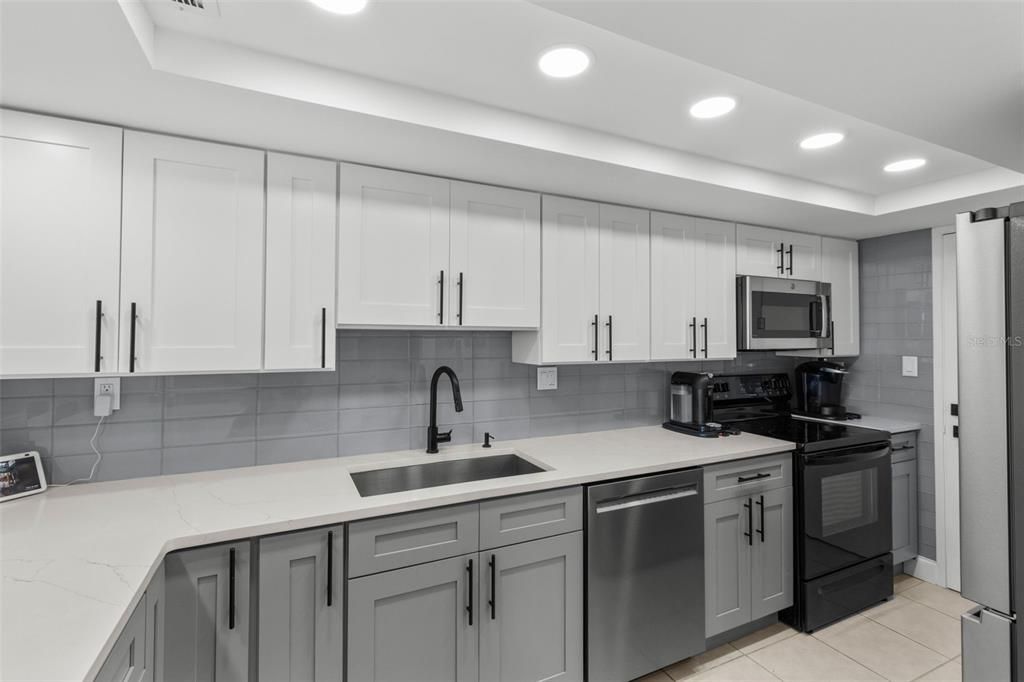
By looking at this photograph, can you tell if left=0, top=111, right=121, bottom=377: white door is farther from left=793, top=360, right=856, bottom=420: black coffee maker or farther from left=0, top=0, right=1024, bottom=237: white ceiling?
left=793, top=360, right=856, bottom=420: black coffee maker

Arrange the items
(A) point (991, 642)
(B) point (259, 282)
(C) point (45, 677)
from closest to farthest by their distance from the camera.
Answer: (C) point (45, 677) → (A) point (991, 642) → (B) point (259, 282)

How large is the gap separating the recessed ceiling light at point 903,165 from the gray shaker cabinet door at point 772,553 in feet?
5.40

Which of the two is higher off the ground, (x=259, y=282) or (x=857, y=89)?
(x=857, y=89)

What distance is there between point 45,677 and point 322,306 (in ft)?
4.13

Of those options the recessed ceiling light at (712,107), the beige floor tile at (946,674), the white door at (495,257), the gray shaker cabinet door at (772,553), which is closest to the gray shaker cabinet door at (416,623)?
the white door at (495,257)

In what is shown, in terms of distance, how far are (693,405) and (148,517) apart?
2521 millimetres

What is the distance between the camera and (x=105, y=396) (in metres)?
1.75

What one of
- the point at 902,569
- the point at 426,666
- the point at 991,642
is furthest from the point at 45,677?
the point at 902,569

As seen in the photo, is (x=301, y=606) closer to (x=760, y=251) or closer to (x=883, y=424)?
(x=760, y=251)

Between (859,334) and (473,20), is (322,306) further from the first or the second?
(859,334)

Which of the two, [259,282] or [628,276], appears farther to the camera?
A: [628,276]

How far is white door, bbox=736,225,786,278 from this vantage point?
290cm

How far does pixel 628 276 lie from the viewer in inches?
99.4

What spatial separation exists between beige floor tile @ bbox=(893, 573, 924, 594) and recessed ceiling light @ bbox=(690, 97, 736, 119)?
121 inches
